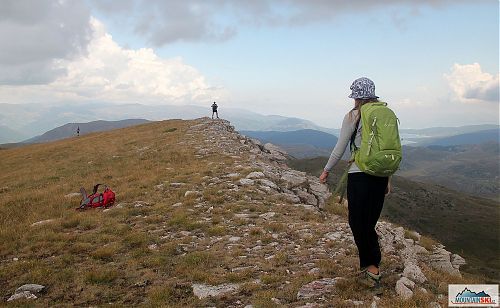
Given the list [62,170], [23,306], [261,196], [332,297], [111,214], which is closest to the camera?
[332,297]

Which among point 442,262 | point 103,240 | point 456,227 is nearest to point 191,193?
point 103,240

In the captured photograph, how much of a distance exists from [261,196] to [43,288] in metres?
9.52

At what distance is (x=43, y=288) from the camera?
868cm

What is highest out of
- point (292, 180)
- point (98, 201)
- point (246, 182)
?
point (246, 182)

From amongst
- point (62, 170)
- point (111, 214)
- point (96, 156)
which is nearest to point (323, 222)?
point (111, 214)

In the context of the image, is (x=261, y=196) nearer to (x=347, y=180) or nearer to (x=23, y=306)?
(x=347, y=180)

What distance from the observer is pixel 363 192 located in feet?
23.2

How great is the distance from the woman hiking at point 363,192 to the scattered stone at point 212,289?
282 centimetres

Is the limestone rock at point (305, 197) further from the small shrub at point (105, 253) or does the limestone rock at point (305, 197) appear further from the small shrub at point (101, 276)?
the small shrub at point (101, 276)

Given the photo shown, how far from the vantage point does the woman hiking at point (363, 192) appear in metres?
7.11

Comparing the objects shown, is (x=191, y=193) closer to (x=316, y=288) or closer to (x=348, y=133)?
(x=316, y=288)

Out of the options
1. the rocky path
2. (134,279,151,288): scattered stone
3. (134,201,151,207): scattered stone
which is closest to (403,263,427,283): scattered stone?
the rocky path

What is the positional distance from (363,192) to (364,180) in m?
0.23

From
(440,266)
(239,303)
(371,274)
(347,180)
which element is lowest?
(440,266)
